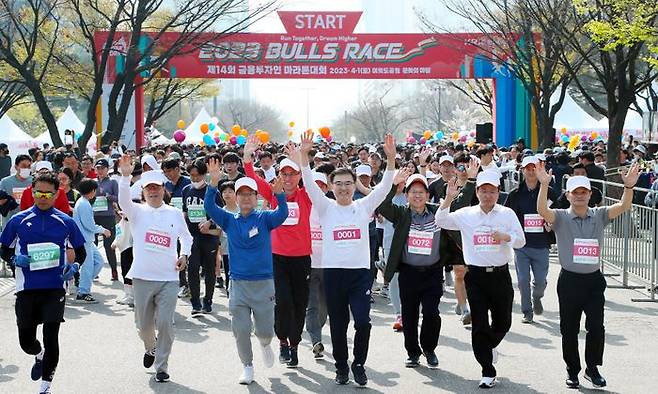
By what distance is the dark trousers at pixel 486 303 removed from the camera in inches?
338

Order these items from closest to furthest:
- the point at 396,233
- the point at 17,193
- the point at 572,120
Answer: the point at 396,233 → the point at 17,193 → the point at 572,120

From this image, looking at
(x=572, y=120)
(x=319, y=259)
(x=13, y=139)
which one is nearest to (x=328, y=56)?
(x=13, y=139)

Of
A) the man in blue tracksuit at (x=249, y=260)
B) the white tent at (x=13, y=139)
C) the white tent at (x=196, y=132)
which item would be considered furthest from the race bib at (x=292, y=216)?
the white tent at (x=196, y=132)

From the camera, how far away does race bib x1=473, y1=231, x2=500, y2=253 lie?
8.61 m

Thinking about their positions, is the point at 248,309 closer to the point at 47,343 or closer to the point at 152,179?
the point at 152,179

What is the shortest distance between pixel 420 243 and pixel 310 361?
1443 mm

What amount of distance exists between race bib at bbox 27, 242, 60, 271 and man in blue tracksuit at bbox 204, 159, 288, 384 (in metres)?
1.26

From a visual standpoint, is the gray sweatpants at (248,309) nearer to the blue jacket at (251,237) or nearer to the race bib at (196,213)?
the blue jacket at (251,237)

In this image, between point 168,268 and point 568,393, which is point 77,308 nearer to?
point 168,268

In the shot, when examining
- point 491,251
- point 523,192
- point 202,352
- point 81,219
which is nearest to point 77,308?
point 81,219

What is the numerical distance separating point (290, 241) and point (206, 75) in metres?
25.9

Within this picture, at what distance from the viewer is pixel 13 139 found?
43531 millimetres

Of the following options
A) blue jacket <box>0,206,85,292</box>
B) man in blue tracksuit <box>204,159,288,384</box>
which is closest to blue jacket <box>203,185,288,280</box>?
man in blue tracksuit <box>204,159,288,384</box>

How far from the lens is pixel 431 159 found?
18047 mm
